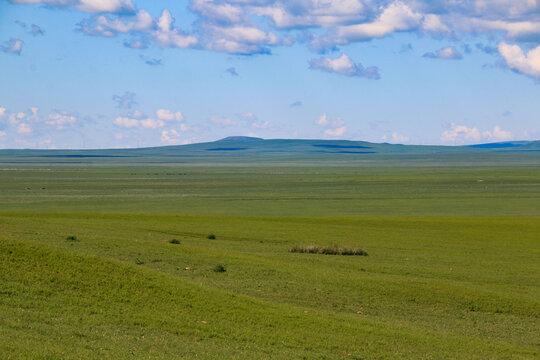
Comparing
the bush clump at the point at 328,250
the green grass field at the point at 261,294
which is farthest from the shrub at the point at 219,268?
the bush clump at the point at 328,250

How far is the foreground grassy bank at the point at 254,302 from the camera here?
15781 mm

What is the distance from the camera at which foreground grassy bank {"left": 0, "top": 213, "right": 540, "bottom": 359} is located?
15781mm

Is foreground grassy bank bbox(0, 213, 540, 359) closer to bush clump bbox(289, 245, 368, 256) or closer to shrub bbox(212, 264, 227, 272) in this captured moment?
shrub bbox(212, 264, 227, 272)

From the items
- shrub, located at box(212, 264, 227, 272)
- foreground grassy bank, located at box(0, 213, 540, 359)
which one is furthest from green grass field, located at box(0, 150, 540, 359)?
shrub, located at box(212, 264, 227, 272)

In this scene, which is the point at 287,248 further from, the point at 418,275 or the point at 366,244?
the point at 418,275

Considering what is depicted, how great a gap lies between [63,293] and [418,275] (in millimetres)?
15031

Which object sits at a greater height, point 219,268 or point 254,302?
point 254,302

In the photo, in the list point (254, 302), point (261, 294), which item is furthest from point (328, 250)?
point (254, 302)

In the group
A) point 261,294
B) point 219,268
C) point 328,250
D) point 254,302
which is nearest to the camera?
point 254,302

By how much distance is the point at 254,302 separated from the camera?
66.5 feet

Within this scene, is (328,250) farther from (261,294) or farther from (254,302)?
(254,302)

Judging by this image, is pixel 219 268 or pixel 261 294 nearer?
pixel 261 294

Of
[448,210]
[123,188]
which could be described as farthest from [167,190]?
[448,210]

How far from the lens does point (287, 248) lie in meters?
36.2
